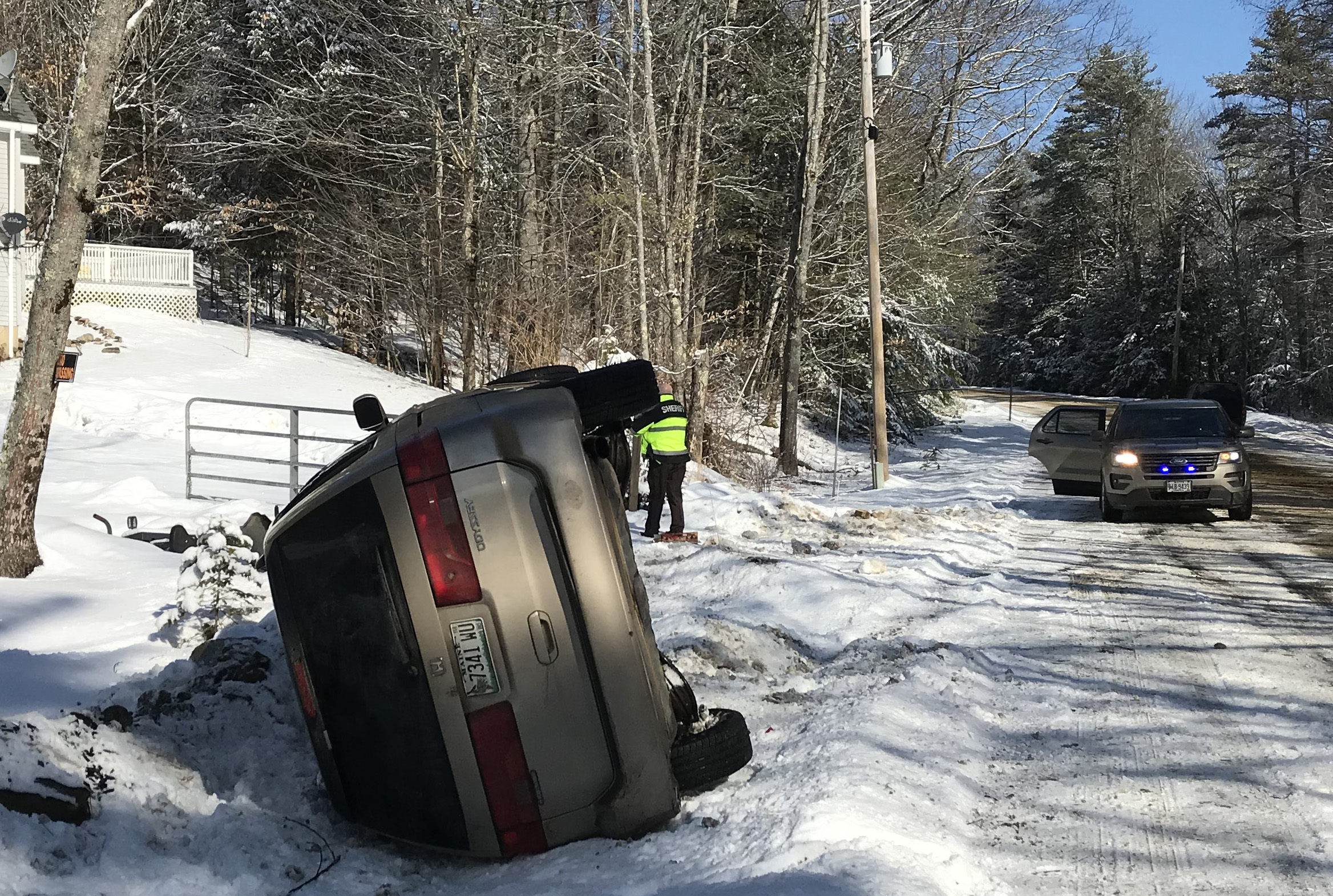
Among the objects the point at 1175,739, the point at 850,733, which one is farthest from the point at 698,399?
the point at 850,733

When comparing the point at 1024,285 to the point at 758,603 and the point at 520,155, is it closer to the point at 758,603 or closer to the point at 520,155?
the point at 520,155

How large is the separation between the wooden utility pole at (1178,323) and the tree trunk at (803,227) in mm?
39920

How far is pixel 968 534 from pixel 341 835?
10208 mm

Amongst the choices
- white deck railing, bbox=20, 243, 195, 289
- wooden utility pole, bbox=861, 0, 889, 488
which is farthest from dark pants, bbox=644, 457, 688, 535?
white deck railing, bbox=20, 243, 195, 289

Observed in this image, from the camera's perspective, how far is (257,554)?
6.93m

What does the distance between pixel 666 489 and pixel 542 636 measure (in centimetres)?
812

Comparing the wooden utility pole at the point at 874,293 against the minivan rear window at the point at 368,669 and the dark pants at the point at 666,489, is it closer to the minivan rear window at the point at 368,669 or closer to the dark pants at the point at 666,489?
the dark pants at the point at 666,489

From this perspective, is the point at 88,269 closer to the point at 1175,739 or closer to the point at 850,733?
the point at 850,733

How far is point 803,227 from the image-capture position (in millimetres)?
23969

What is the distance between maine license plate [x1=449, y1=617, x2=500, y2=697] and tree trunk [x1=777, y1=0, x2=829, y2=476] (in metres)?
20.5

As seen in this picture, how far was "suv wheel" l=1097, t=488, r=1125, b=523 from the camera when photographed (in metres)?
15.3

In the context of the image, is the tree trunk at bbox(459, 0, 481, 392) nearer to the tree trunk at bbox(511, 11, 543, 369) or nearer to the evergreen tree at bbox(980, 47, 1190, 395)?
the tree trunk at bbox(511, 11, 543, 369)

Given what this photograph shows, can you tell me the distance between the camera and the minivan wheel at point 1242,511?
1509 cm

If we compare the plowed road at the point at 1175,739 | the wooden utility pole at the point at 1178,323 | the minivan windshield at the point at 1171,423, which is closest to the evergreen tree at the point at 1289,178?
the wooden utility pole at the point at 1178,323
